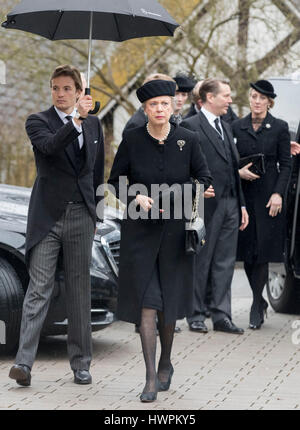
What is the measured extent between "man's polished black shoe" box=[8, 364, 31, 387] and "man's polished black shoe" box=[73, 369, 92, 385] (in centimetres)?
38

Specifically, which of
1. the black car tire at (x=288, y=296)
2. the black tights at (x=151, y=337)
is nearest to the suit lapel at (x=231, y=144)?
the black car tire at (x=288, y=296)

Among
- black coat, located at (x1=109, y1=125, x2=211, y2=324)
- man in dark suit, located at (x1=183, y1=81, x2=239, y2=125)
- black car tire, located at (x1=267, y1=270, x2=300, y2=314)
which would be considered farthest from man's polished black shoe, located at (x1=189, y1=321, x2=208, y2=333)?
black coat, located at (x1=109, y1=125, x2=211, y2=324)

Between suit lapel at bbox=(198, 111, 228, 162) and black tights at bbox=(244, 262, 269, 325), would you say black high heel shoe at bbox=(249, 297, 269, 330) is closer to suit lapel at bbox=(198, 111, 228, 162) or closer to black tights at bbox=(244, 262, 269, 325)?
black tights at bbox=(244, 262, 269, 325)

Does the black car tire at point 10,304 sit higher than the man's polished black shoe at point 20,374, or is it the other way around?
the black car tire at point 10,304

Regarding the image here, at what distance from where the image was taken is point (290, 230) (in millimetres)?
10062

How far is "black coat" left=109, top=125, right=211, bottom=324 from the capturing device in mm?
6777

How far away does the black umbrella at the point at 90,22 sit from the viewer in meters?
7.23

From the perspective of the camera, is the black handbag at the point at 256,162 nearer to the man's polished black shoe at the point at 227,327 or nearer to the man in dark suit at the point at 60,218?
the man's polished black shoe at the point at 227,327

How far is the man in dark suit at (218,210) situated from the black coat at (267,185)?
0.22m

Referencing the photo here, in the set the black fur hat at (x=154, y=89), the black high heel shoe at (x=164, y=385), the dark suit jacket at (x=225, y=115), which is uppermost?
the black fur hat at (x=154, y=89)

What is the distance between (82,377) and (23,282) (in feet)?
3.45

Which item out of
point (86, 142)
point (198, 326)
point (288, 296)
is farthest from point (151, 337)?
point (288, 296)

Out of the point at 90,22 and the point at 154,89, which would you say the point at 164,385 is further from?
the point at 90,22
